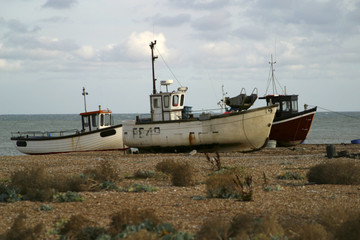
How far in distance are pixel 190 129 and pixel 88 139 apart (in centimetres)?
852

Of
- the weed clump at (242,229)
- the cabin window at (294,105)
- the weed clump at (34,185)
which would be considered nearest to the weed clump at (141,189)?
the weed clump at (34,185)

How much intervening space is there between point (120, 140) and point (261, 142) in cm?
1024

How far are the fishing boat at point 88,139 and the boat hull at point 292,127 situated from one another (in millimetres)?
9901

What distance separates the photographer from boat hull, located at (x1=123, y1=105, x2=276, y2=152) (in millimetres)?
26250

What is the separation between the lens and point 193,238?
7320 mm

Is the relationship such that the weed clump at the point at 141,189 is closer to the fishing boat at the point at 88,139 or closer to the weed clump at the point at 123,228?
the weed clump at the point at 123,228

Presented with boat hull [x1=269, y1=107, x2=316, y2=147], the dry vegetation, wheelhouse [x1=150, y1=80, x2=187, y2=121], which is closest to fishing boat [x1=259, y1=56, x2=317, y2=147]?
→ boat hull [x1=269, y1=107, x2=316, y2=147]

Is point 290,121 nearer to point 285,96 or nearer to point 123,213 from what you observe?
point 285,96

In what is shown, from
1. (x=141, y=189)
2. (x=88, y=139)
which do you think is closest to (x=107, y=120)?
(x=88, y=139)

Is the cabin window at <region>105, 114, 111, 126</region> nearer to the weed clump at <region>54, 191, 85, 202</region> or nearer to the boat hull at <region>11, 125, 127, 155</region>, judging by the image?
the boat hull at <region>11, 125, 127, 155</region>

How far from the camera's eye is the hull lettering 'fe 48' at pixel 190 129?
86.3 ft

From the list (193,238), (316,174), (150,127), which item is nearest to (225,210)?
(193,238)

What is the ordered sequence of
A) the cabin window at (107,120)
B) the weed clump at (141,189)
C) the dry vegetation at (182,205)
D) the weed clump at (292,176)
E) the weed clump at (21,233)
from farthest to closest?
1. the cabin window at (107,120)
2. the weed clump at (292,176)
3. the weed clump at (141,189)
4. the weed clump at (21,233)
5. the dry vegetation at (182,205)

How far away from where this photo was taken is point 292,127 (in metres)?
32.3
